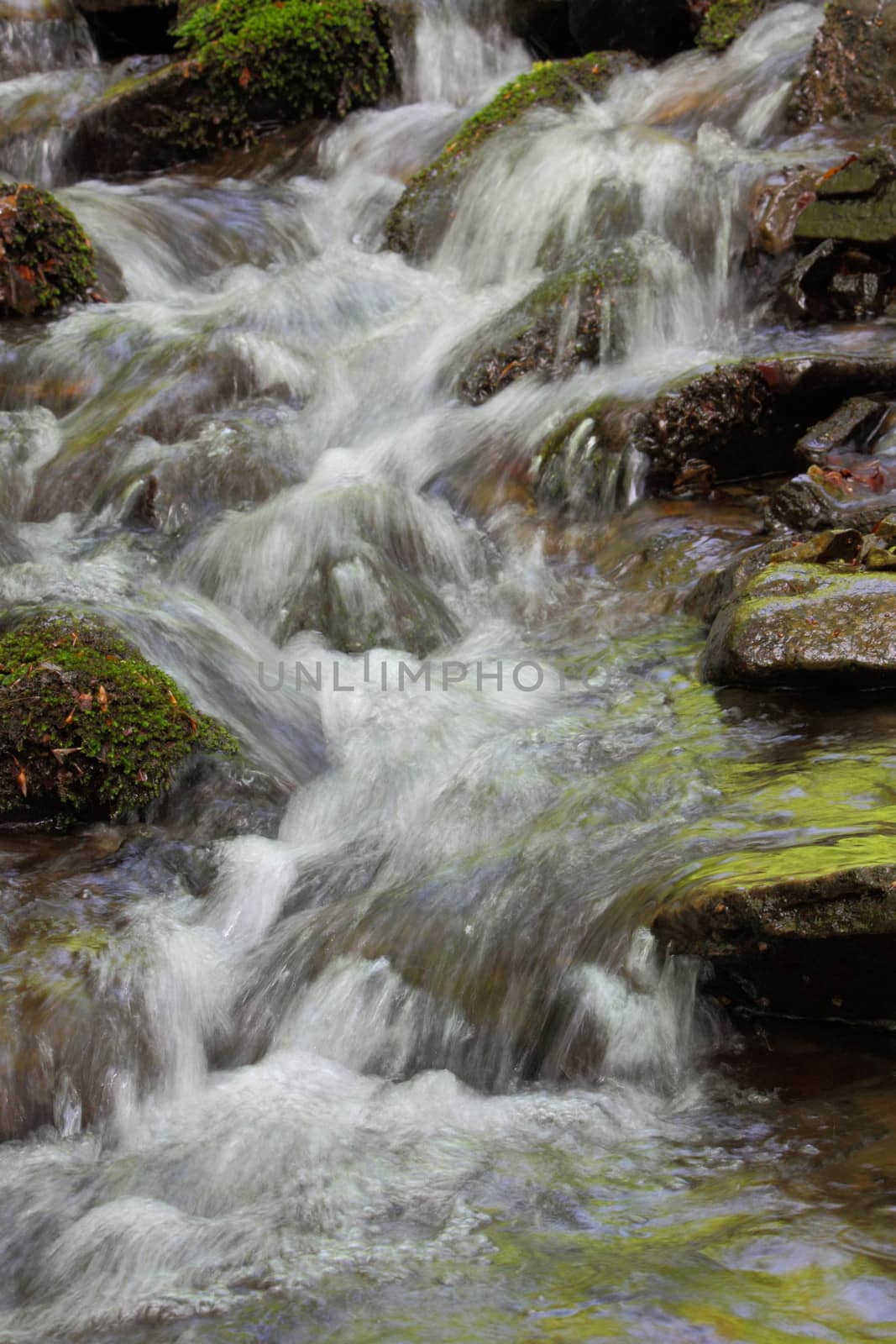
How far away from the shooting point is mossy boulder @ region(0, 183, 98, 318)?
8914 millimetres

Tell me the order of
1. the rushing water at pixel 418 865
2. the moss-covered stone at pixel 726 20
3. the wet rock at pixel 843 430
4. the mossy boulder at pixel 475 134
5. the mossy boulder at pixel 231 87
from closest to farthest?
1. the rushing water at pixel 418 865
2. the wet rock at pixel 843 430
3. the mossy boulder at pixel 475 134
4. the moss-covered stone at pixel 726 20
5. the mossy boulder at pixel 231 87

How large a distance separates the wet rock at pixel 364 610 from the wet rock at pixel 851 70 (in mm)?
5538

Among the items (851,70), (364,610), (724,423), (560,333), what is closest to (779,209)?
(560,333)

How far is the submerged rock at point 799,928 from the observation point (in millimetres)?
2939

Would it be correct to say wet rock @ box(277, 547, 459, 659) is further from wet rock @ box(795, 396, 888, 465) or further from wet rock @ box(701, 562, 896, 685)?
wet rock @ box(795, 396, 888, 465)

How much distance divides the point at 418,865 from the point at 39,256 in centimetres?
671

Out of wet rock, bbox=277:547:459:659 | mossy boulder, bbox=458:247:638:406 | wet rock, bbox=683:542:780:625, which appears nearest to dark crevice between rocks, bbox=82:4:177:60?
mossy boulder, bbox=458:247:638:406

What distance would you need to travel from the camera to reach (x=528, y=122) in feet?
34.0

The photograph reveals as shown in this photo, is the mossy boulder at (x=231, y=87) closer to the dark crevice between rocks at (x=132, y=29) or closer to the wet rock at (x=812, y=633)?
the dark crevice between rocks at (x=132, y=29)

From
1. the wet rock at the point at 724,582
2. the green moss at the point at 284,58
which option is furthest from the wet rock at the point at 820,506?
the green moss at the point at 284,58

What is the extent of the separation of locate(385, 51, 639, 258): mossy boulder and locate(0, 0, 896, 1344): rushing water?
1.66 feet

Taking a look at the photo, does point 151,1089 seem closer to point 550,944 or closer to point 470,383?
point 550,944

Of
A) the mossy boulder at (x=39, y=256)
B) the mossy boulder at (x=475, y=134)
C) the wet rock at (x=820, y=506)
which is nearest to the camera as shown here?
the wet rock at (x=820, y=506)

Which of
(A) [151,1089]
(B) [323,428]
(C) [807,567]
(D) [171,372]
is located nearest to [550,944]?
(A) [151,1089]
